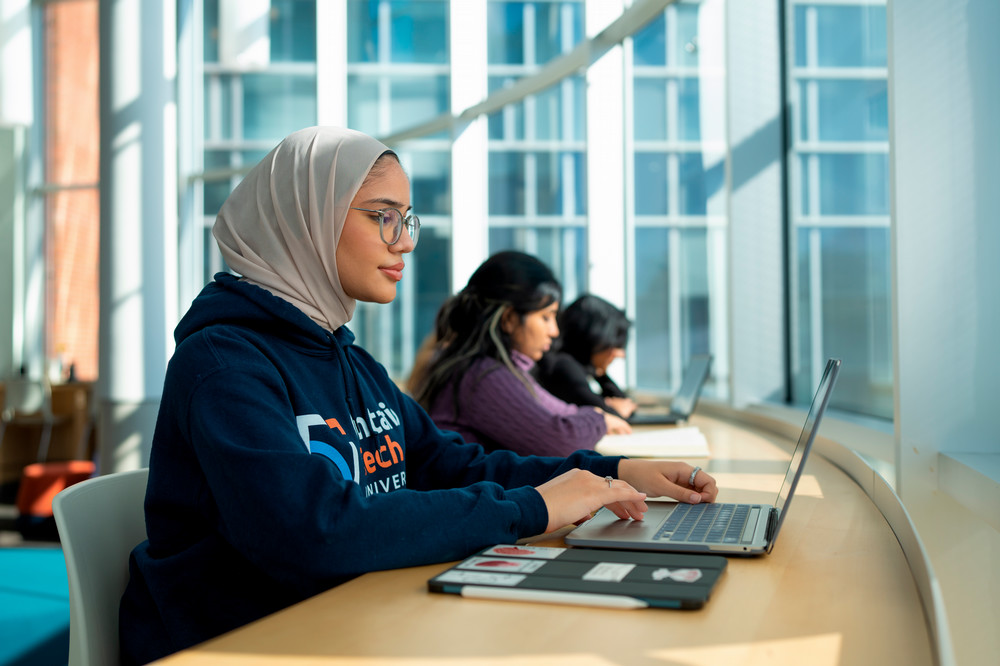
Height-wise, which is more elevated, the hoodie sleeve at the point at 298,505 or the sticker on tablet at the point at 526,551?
the hoodie sleeve at the point at 298,505

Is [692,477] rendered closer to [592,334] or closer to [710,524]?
[710,524]

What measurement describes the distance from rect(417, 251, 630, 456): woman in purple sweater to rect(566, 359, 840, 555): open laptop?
2.72 feet

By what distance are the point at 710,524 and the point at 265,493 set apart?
1.95 ft

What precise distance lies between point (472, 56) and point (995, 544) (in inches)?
172

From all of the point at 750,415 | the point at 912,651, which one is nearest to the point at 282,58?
the point at 750,415

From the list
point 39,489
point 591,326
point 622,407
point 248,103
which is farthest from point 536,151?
point 39,489

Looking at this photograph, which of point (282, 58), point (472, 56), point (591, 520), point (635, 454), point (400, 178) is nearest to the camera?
point (591, 520)

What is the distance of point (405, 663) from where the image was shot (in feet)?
2.30

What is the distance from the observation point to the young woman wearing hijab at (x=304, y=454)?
953mm

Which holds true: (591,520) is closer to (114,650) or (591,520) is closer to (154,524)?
(154,524)

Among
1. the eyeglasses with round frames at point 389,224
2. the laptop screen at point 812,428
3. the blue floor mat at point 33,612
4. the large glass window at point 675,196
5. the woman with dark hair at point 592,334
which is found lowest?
the blue floor mat at point 33,612

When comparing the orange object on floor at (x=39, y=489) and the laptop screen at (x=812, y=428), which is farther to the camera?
the orange object on floor at (x=39, y=489)

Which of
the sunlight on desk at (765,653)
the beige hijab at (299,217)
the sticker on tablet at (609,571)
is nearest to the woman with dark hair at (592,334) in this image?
the beige hijab at (299,217)

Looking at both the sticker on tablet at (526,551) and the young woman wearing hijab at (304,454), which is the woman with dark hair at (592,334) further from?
the sticker on tablet at (526,551)
